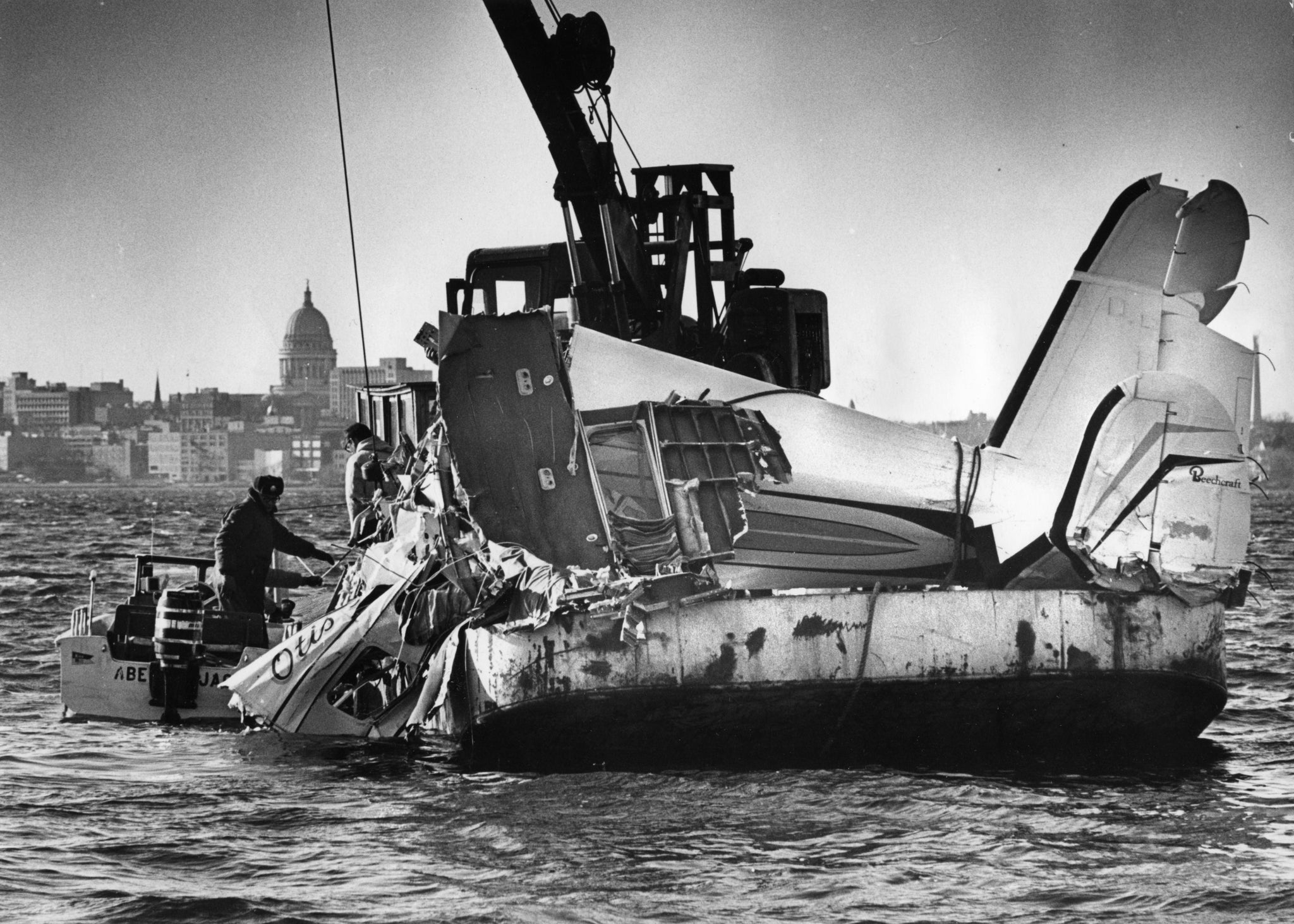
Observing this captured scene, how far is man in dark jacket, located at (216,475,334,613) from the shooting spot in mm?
12211

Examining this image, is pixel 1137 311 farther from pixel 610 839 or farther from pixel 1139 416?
pixel 610 839

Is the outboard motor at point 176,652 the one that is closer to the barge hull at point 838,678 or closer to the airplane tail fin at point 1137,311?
the barge hull at point 838,678

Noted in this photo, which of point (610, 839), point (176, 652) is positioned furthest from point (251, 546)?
point (610, 839)

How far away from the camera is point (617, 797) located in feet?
27.8

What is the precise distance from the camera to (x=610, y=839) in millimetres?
7598

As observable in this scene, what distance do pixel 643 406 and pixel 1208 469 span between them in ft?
11.4

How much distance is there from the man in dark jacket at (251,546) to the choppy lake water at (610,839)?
1.61 meters

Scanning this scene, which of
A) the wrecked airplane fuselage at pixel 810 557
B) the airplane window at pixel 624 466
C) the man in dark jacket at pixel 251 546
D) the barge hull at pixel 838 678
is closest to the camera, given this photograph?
the barge hull at pixel 838 678

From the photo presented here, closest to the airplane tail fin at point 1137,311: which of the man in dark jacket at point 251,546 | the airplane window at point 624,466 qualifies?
the airplane window at point 624,466

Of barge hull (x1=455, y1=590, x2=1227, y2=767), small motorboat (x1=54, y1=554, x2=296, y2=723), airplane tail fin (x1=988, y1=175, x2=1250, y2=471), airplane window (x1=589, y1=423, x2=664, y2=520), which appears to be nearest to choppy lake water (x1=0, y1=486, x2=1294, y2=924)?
barge hull (x1=455, y1=590, x2=1227, y2=767)

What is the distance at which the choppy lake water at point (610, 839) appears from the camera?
6.54m

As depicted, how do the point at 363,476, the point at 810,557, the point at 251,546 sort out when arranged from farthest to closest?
1. the point at 363,476
2. the point at 251,546
3. the point at 810,557

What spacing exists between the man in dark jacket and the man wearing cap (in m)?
1.06

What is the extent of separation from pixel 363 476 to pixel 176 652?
3.39m
